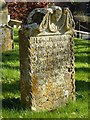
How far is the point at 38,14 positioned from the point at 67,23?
1.70 feet

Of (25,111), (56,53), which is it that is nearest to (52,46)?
(56,53)

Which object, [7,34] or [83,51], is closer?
[7,34]

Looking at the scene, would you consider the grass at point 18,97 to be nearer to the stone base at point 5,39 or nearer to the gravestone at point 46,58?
the gravestone at point 46,58

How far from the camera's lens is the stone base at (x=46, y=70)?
6.34 meters

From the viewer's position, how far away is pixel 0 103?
6727mm

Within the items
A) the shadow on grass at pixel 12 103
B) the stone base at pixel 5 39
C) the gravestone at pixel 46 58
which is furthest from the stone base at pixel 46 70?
the stone base at pixel 5 39

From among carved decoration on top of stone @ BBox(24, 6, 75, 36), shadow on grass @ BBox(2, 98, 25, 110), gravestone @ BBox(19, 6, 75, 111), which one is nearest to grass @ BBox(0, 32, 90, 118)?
shadow on grass @ BBox(2, 98, 25, 110)

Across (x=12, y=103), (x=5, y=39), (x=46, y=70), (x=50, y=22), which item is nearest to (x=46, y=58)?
(x=46, y=70)

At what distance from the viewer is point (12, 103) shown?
22.0 feet

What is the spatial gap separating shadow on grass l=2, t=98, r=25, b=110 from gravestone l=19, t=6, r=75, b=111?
0.12m

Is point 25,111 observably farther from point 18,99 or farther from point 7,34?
point 7,34

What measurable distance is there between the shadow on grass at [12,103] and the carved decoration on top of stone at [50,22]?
1.21 metres

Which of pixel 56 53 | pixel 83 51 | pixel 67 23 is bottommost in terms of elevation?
pixel 83 51

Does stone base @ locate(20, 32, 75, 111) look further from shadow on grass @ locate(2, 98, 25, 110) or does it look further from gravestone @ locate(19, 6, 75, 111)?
shadow on grass @ locate(2, 98, 25, 110)
